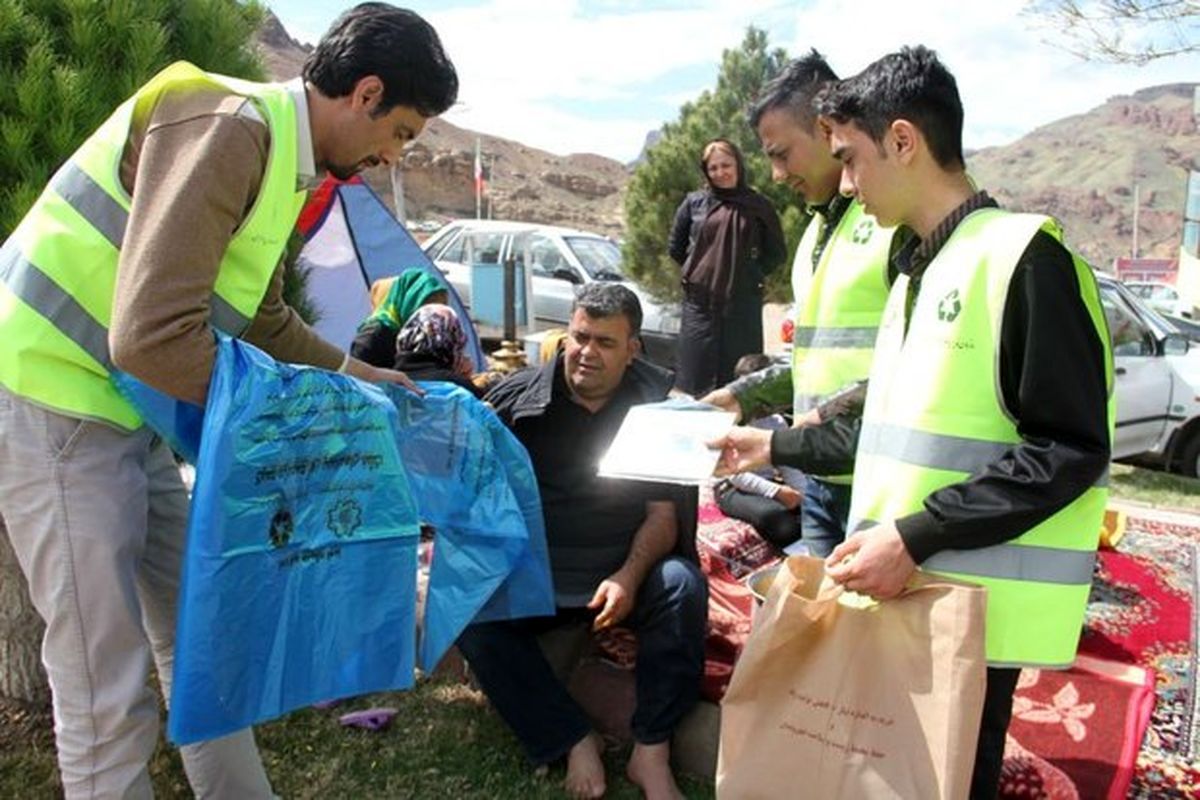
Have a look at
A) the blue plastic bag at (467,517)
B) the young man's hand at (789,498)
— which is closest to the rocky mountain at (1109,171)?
the young man's hand at (789,498)

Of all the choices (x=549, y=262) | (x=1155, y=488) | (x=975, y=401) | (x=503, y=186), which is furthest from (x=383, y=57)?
(x=503, y=186)

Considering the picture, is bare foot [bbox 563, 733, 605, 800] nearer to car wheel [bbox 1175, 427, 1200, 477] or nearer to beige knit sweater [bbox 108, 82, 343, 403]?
beige knit sweater [bbox 108, 82, 343, 403]

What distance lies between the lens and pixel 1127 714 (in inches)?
110

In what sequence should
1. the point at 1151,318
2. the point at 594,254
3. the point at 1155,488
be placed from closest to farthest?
1. the point at 1155,488
2. the point at 1151,318
3. the point at 594,254

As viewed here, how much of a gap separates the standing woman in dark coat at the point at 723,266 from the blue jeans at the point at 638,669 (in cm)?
307

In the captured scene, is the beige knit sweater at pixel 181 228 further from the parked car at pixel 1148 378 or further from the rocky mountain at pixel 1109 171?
the rocky mountain at pixel 1109 171

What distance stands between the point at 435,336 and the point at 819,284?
6.31 feet

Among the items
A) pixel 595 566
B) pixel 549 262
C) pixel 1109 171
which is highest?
pixel 1109 171

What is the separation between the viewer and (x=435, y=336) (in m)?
3.92

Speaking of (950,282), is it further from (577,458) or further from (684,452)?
(577,458)

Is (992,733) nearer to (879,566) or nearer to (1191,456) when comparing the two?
(879,566)

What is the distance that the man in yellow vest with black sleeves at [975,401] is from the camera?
1.42m

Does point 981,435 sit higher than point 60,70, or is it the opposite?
point 60,70

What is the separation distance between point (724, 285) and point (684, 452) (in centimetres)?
375
